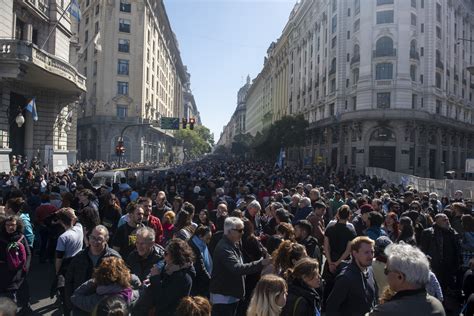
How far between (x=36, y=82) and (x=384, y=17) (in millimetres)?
33810

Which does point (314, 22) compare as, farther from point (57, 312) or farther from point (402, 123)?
point (57, 312)

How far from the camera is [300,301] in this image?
11.0 feet

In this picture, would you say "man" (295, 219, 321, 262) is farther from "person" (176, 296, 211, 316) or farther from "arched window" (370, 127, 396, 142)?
"arched window" (370, 127, 396, 142)

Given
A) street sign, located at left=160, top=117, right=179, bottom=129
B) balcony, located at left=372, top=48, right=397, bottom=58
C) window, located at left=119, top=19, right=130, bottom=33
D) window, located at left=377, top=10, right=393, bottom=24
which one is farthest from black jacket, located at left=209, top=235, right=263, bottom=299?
window, located at left=119, top=19, right=130, bottom=33

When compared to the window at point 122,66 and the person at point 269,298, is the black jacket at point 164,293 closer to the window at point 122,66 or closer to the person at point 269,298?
the person at point 269,298

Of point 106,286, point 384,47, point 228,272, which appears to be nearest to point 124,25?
point 384,47

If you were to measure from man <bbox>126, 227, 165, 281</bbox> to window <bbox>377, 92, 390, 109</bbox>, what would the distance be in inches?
1524

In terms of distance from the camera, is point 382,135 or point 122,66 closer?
point 382,135

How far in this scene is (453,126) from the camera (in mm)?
43500

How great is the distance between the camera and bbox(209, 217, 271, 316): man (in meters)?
4.56

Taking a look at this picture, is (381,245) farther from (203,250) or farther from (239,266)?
(203,250)

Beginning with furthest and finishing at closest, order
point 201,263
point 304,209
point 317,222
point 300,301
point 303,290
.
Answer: point 304,209
point 317,222
point 201,263
point 303,290
point 300,301

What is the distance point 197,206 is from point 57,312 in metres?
4.76

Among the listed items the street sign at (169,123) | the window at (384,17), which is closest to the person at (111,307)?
the street sign at (169,123)
